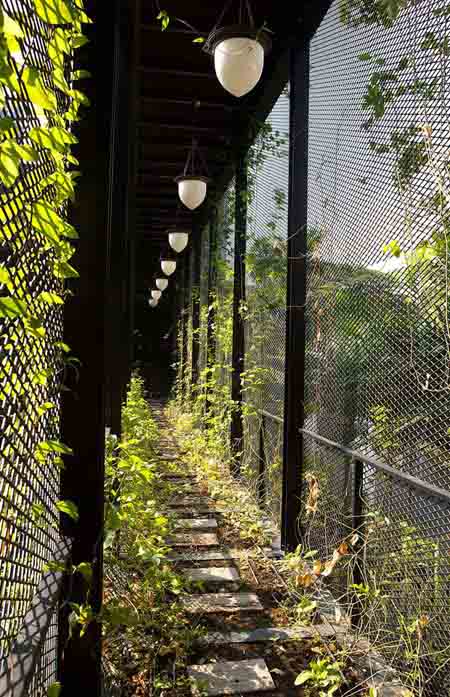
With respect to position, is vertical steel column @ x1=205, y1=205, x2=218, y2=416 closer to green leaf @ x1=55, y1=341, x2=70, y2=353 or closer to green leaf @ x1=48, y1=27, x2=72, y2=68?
green leaf @ x1=55, y1=341, x2=70, y2=353

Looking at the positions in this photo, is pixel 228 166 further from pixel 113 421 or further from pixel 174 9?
pixel 113 421

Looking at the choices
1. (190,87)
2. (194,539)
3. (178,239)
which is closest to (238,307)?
(178,239)

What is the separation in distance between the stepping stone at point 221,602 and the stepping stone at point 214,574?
0.18m

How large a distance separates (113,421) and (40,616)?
2.44 m

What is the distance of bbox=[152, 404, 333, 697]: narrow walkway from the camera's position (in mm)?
2012

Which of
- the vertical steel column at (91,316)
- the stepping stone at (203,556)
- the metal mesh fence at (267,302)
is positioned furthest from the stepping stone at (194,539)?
the vertical steel column at (91,316)

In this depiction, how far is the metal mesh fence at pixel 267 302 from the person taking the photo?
3.68 m

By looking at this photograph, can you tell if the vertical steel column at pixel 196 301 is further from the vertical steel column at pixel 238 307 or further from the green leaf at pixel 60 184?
the green leaf at pixel 60 184

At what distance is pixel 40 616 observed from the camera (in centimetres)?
95

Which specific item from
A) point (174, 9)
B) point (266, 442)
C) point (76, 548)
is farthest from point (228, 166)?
point (76, 548)


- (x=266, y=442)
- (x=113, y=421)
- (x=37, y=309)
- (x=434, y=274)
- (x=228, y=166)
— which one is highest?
(x=228, y=166)

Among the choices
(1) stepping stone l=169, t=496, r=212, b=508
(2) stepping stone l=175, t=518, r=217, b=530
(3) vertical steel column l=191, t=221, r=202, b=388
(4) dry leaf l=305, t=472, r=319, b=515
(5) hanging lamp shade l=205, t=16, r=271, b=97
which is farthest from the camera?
(3) vertical steel column l=191, t=221, r=202, b=388

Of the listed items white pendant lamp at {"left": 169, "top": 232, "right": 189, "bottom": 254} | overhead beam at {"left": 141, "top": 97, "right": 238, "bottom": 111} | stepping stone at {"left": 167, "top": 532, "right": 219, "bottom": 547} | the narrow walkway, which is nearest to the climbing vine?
the narrow walkway

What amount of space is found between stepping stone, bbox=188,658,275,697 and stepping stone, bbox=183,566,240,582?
2.53 ft
